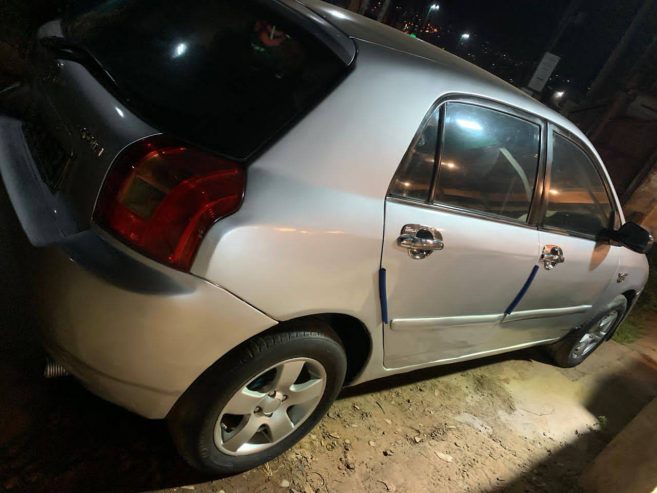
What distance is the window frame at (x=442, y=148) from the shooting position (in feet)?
5.67

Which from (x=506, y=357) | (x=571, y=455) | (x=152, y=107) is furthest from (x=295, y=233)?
(x=506, y=357)

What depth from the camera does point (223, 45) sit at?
60.3 inches

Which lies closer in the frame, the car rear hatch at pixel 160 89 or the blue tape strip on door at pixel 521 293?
the car rear hatch at pixel 160 89

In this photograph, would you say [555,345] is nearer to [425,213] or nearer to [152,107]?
[425,213]

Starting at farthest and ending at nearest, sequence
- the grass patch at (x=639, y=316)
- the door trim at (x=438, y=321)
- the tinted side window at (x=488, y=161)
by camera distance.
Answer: the grass patch at (x=639, y=316) < the door trim at (x=438, y=321) < the tinted side window at (x=488, y=161)

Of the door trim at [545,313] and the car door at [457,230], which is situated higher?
the car door at [457,230]

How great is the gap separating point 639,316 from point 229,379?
6.16 metres

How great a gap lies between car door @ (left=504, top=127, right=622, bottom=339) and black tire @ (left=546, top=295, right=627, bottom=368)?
16.3 inches

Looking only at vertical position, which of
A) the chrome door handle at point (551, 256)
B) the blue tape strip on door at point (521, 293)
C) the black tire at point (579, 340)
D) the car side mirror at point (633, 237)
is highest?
the car side mirror at point (633, 237)

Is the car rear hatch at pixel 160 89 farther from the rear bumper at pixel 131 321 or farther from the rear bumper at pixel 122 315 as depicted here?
the rear bumper at pixel 131 321

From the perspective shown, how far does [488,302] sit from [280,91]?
1.51 meters

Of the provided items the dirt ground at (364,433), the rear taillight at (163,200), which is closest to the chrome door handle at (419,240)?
the rear taillight at (163,200)

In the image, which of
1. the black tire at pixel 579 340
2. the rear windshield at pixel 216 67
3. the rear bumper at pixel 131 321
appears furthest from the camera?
the black tire at pixel 579 340

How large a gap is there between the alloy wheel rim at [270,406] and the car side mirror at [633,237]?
84.7 inches
